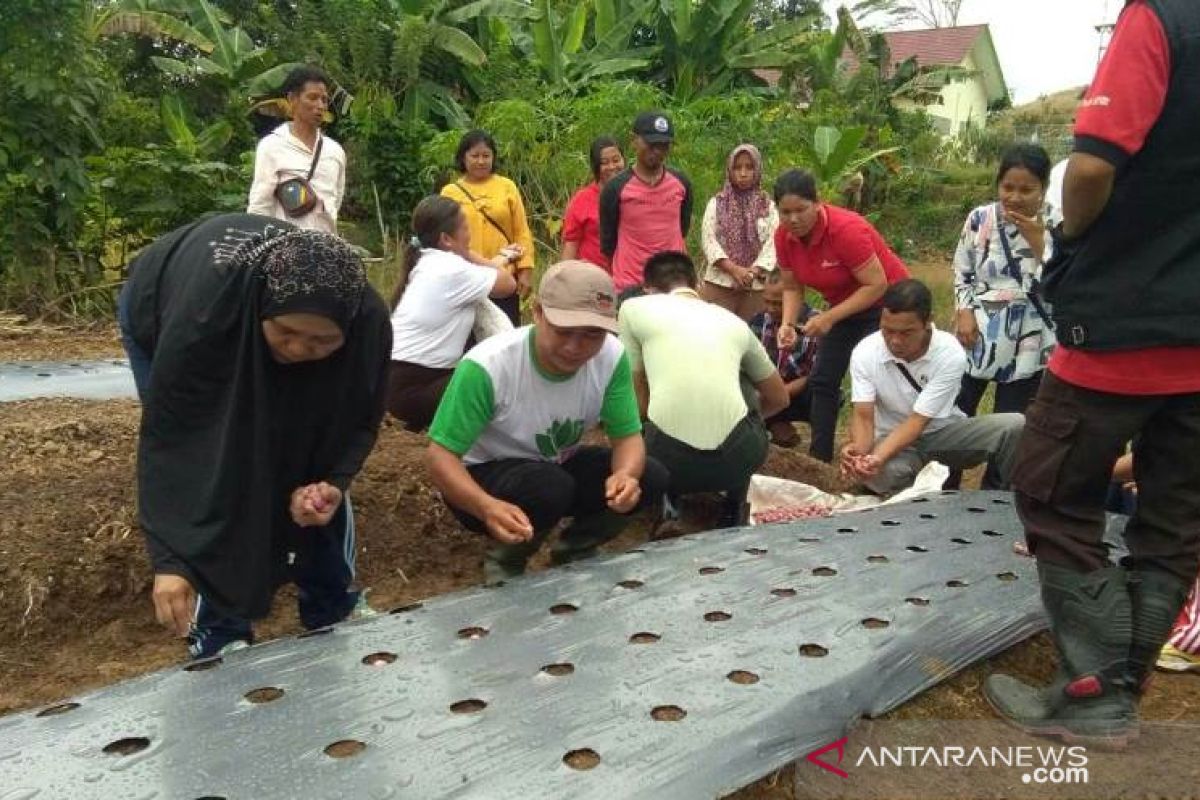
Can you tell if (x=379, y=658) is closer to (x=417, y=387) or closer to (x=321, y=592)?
(x=321, y=592)

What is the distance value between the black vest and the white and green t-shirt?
1232 mm

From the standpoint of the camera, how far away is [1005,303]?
150 inches

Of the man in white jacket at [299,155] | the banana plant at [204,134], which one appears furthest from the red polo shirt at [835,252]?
the banana plant at [204,134]

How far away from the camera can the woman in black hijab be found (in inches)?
78.7

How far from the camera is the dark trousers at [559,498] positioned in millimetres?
2781

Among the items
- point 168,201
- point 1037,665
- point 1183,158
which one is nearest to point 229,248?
point 1183,158

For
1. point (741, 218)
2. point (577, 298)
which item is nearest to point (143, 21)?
point (741, 218)

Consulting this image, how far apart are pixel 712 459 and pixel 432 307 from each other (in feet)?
4.04

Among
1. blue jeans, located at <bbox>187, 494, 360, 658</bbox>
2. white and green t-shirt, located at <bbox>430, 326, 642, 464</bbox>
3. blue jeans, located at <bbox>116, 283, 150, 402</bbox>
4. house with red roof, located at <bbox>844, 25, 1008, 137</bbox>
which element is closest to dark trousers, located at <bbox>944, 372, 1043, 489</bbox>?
white and green t-shirt, located at <bbox>430, 326, 642, 464</bbox>

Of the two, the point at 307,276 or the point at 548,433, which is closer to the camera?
the point at 307,276

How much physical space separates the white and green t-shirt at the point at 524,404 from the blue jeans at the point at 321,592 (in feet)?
1.13

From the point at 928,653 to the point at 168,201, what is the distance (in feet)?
21.7

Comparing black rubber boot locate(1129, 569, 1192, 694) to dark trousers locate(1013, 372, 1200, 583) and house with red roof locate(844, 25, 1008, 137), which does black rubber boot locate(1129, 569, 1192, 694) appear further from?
house with red roof locate(844, 25, 1008, 137)

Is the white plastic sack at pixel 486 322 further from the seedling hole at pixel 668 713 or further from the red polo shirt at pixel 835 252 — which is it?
the seedling hole at pixel 668 713
